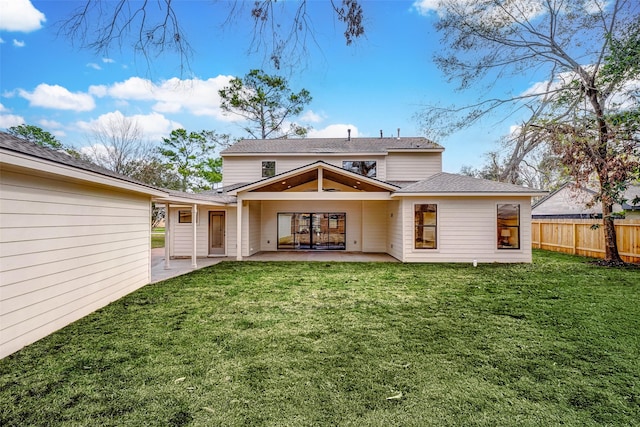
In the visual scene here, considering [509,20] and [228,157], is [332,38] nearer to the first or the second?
[509,20]

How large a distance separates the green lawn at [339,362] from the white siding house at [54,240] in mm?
302

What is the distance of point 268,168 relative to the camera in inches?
570

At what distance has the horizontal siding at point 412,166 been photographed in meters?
14.1

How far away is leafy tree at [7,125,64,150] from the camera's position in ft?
70.4

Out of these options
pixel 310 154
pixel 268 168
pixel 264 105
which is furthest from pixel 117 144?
pixel 310 154

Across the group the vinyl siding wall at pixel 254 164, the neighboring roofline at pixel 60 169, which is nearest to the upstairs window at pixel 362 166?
the vinyl siding wall at pixel 254 164

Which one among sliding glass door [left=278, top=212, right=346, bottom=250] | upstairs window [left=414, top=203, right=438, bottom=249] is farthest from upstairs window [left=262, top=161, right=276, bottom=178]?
upstairs window [left=414, top=203, right=438, bottom=249]

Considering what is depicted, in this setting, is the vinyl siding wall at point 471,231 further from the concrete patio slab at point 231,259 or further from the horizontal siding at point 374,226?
the horizontal siding at point 374,226

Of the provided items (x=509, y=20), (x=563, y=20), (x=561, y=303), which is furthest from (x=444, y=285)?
(x=563, y=20)

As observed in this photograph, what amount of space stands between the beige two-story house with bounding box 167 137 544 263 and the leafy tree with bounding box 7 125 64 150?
16111mm

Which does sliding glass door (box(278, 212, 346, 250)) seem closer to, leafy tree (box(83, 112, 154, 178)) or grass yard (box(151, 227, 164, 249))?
grass yard (box(151, 227, 164, 249))

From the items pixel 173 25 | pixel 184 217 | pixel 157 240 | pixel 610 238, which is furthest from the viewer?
pixel 157 240

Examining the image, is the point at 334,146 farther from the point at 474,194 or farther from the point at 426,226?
the point at 474,194

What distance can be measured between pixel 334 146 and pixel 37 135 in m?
21.9
